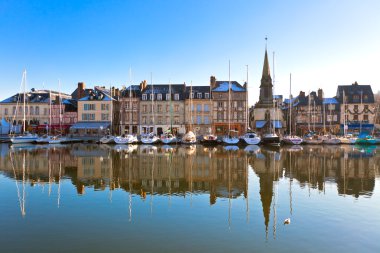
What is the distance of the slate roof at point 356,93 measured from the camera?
2790 inches

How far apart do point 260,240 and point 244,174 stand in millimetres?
11993

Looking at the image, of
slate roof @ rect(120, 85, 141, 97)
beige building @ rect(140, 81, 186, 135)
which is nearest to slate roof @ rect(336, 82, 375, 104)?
beige building @ rect(140, 81, 186, 135)

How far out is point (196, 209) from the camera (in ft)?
42.2

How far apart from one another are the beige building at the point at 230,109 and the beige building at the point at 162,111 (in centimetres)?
692

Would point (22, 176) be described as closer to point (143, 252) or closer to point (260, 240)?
point (143, 252)

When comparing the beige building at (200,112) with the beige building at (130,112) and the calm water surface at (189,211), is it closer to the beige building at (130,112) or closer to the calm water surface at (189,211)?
the beige building at (130,112)

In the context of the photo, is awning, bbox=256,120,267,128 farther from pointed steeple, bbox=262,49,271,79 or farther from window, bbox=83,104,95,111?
window, bbox=83,104,95,111

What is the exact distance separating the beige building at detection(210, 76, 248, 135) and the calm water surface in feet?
145

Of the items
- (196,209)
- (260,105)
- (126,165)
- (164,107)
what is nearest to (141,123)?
(164,107)

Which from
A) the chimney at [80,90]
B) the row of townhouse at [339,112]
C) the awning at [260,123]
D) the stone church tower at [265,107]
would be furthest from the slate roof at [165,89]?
the row of townhouse at [339,112]

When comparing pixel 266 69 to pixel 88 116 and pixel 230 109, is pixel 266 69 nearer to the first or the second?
pixel 230 109

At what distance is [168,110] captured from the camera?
66.9 metres

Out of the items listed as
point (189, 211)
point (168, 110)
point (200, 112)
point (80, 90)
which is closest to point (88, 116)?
point (80, 90)

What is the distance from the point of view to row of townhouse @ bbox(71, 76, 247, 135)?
217 ft
